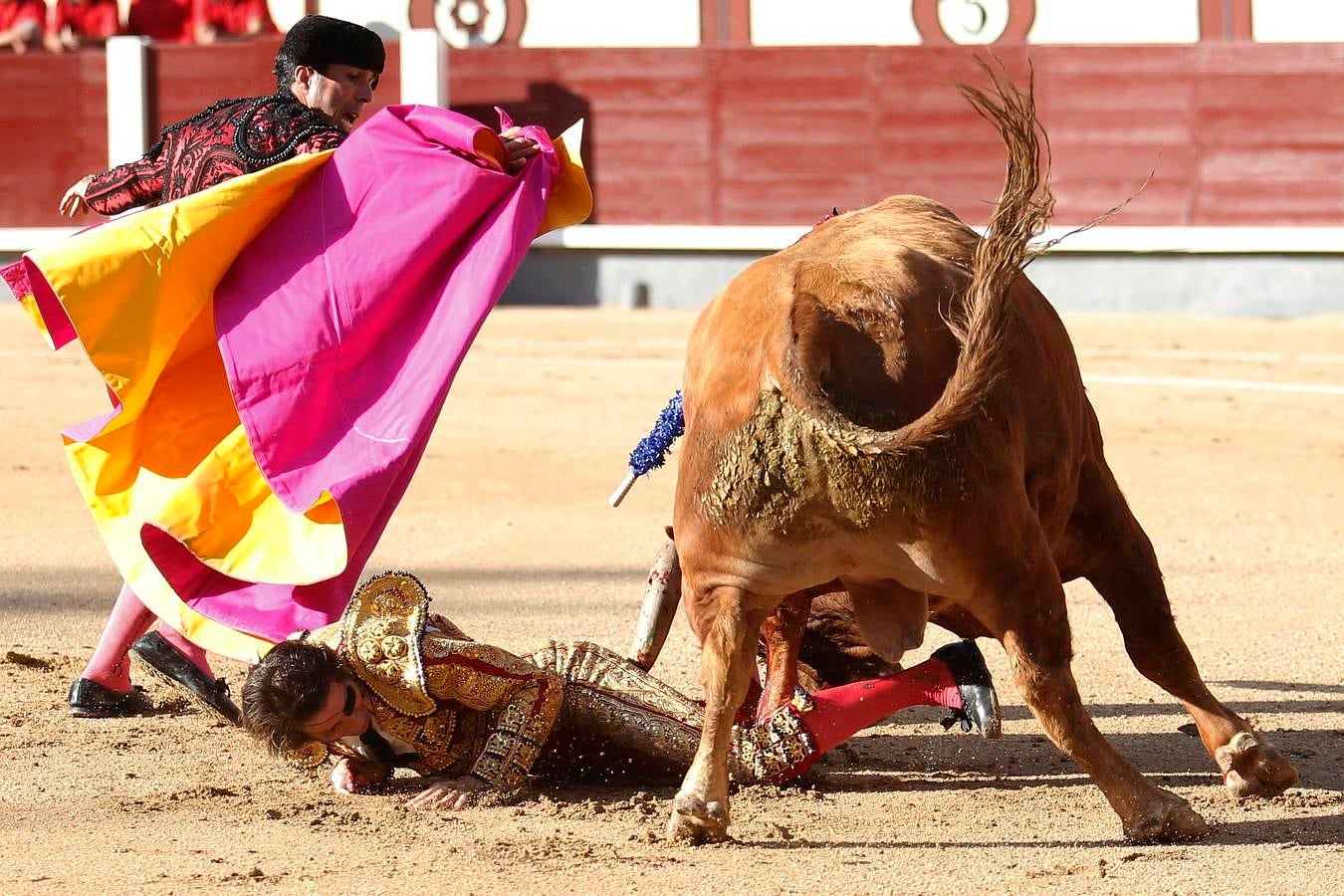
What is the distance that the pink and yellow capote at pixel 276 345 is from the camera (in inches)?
131

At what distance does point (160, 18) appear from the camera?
13.1 m

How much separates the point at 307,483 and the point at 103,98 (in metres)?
10.5

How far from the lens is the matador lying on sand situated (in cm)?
296

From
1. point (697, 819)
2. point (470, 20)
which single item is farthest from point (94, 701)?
point (470, 20)

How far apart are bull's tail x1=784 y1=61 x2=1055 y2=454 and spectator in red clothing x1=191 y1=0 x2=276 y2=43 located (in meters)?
11.0

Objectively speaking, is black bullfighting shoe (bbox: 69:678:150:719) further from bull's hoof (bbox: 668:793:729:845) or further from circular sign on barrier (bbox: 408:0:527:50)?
circular sign on barrier (bbox: 408:0:527:50)

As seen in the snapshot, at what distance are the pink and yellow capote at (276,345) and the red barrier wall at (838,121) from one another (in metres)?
A: 9.04

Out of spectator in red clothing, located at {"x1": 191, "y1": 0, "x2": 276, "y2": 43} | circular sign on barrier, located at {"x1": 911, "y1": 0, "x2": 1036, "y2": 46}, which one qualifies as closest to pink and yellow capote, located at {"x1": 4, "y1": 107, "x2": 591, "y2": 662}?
circular sign on barrier, located at {"x1": 911, "y1": 0, "x2": 1036, "y2": 46}

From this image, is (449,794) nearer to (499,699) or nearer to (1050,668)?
(499,699)

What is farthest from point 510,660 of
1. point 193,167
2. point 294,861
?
point 193,167

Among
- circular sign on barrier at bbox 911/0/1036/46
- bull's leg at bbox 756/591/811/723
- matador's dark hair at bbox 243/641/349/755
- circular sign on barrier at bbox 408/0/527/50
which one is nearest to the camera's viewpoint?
matador's dark hair at bbox 243/641/349/755

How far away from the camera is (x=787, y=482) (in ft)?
8.20

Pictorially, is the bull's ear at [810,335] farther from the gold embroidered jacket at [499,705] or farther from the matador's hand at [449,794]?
the matador's hand at [449,794]

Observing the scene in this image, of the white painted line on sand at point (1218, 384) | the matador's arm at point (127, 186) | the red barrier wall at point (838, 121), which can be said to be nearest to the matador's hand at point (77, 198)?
the matador's arm at point (127, 186)
